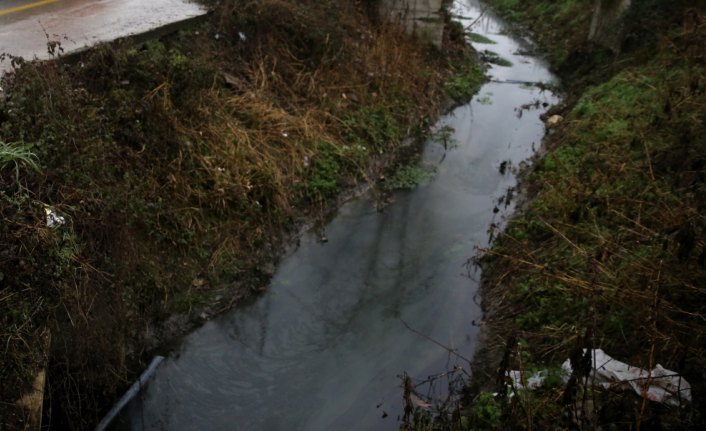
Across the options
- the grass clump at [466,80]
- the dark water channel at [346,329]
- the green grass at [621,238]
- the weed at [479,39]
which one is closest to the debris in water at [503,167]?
the dark water channel at [346,329]

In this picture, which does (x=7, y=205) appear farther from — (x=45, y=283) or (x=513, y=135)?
(x=513, y=135)

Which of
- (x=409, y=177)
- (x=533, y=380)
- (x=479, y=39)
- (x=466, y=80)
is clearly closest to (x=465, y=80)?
(x=466, y=80)

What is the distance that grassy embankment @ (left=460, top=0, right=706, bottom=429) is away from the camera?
3898 millimetres

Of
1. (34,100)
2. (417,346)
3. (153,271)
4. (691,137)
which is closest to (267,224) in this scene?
(153,271)

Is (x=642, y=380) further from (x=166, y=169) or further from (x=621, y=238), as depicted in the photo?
(x=166, y=169)

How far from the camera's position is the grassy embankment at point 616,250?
12.8 ft

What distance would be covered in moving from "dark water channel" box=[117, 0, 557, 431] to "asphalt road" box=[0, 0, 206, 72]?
3.46 m

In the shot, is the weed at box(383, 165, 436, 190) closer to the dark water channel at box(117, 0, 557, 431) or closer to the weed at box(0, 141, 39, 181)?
the dark water channel at box(117, 0, 557, 431)

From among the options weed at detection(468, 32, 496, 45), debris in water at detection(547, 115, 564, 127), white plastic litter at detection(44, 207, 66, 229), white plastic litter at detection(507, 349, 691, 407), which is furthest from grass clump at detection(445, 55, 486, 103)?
white plastic litter at detection(44, 207, 66, 229)

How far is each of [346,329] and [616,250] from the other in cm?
267

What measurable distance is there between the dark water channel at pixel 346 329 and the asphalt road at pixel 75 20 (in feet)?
11.3

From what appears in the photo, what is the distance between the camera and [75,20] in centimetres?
752

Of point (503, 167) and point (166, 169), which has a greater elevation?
point (166, 169)

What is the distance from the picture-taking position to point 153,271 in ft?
18.1
